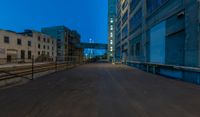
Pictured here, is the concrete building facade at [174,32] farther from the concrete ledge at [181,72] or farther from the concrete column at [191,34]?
the concrete ledge at [181,72]

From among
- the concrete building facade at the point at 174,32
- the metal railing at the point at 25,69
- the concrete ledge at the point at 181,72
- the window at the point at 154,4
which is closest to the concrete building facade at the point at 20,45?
the metal railing at the point at 25,69

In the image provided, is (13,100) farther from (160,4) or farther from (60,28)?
(60,28)

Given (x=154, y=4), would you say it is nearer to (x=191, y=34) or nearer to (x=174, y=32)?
(x=174, y=32)

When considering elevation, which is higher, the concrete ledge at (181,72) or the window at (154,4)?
the window at (154,4)

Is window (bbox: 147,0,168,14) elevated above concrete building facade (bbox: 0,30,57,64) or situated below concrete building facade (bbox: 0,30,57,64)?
above

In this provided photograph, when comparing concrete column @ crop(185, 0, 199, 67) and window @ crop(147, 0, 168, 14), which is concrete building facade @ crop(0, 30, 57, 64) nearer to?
window @ crop(147, 0, 168, 14)

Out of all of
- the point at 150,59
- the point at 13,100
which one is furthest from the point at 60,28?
the point at 13,100

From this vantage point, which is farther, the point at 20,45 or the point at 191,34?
the point at 20,45

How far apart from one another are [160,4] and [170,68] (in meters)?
6.56

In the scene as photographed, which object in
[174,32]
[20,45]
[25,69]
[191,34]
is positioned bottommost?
[25,69]

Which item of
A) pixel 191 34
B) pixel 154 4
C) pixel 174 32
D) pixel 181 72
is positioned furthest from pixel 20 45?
pixel 191 34

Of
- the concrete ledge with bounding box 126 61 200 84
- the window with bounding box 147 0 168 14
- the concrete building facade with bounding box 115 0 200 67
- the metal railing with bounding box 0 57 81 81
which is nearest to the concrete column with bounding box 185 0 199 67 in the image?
the concrete building facade with bounding box 115 0 200 67

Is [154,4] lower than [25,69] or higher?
higher

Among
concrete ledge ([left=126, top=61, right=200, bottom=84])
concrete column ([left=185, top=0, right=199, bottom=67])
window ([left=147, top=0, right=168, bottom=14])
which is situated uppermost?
window ([left=147, top=0, right=168, bottom=14])
